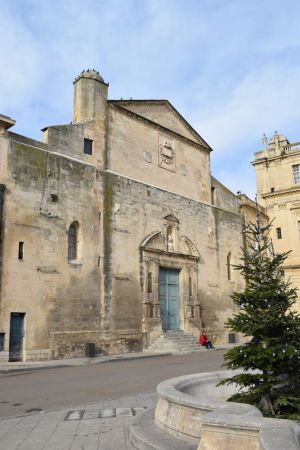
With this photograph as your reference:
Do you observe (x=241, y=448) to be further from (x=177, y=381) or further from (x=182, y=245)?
(x=182, y=245)

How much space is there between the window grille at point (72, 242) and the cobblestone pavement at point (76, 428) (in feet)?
35.4

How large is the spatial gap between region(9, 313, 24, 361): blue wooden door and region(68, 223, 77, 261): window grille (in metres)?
3.49

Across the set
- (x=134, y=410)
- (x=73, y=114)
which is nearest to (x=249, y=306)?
(x=134, y=410)

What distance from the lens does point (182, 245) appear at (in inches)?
968

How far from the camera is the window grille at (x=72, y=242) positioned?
18844 mm

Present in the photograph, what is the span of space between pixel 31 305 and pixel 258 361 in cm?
1251

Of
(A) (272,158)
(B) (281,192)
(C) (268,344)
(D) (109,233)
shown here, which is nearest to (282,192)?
(B) (281,192)

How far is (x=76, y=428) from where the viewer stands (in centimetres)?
662

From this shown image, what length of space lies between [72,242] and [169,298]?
272 inches

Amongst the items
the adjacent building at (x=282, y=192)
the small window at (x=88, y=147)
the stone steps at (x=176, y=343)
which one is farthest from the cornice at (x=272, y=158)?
the small window at (x=88, y=147)

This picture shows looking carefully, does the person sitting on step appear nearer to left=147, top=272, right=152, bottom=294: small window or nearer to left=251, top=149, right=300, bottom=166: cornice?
left=147, top=272, right=152, bottom=294: small window

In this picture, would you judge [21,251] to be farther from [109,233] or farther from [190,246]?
[190,246]

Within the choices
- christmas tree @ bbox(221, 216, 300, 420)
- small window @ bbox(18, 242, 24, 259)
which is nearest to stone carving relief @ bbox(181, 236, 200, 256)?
small window @ bbox(18, 242, 24, 259)

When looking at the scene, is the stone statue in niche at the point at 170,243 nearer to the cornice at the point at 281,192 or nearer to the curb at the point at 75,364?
the curb at the point at 75,364
